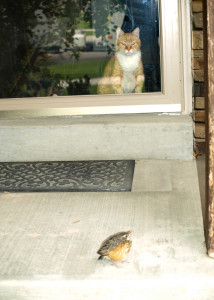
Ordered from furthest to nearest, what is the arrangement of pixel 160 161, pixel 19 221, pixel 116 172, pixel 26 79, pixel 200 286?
pixel 26 79, pixel 160 161, pixel 116 172, pixel 19 221, pixel 200 286

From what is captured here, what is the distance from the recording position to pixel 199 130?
162 inches

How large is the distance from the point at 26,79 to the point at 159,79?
1.26 metres

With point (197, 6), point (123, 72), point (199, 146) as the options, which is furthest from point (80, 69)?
point (199, 146)

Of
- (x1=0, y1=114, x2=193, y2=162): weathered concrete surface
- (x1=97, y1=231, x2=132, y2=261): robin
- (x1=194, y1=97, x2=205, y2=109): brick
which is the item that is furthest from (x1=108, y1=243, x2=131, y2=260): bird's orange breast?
(x1=194, y1=97, x2=205, y2=109): brick

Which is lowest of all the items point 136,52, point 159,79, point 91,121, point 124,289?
point 124,289

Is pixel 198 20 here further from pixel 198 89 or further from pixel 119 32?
pixel 119 32

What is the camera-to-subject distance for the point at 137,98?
422cm

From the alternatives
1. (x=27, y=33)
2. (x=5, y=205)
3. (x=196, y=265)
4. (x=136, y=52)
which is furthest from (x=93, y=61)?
(x=196, y=265)

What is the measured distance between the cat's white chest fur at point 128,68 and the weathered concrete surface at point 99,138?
294 millimetres

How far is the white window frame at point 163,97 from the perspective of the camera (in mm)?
3992

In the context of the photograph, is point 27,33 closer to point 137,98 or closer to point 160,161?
point 137,98

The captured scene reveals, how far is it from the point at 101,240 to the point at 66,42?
7.40 ft

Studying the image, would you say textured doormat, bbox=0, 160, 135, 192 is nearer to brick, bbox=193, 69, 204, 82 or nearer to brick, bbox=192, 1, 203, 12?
brick, bbox=193, 69, 204, 82

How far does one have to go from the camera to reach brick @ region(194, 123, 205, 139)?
410 cm
